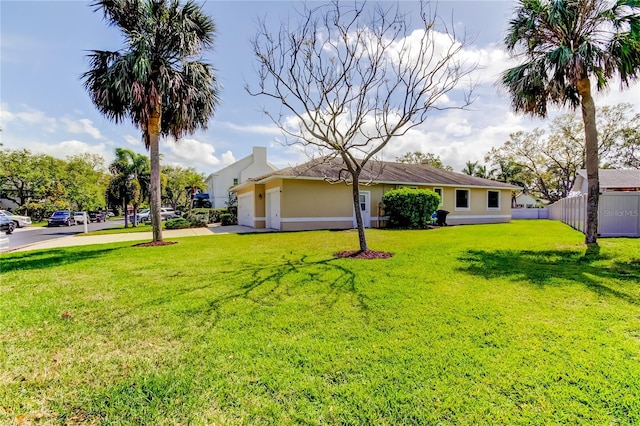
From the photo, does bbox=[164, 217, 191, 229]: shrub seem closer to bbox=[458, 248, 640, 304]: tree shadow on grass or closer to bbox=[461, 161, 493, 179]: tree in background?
bbox=[458, 248, 640, 304]: tree shadow on grass

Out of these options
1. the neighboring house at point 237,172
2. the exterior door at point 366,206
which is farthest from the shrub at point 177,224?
the neighboring house at point 237,172

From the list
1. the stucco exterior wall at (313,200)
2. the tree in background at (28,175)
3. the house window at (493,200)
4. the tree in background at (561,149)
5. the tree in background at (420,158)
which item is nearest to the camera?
the stucco exterior wall at (313,200)

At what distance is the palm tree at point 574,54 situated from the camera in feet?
30.0

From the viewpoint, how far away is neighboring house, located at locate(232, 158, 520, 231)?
54.1 ft

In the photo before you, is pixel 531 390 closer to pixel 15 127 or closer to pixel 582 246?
pixel 582 246

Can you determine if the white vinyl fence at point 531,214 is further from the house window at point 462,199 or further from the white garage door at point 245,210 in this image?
the white garage door at point 245,210

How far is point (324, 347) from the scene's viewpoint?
3402mm

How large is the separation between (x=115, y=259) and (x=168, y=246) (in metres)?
2.48

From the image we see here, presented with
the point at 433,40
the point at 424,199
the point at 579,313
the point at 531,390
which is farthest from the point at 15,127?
the point at 424,199

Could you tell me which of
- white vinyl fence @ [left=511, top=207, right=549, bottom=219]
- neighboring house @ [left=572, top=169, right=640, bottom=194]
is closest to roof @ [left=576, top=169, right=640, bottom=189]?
neighboring house @ [left=572, top=169, right=640, bottom=194]

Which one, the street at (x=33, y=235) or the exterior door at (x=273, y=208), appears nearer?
the street at (x=33, y=235)

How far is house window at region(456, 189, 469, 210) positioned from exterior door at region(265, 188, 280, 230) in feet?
42.1

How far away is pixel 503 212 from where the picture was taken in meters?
23.7

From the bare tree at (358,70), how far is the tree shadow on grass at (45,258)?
748 centimetres
